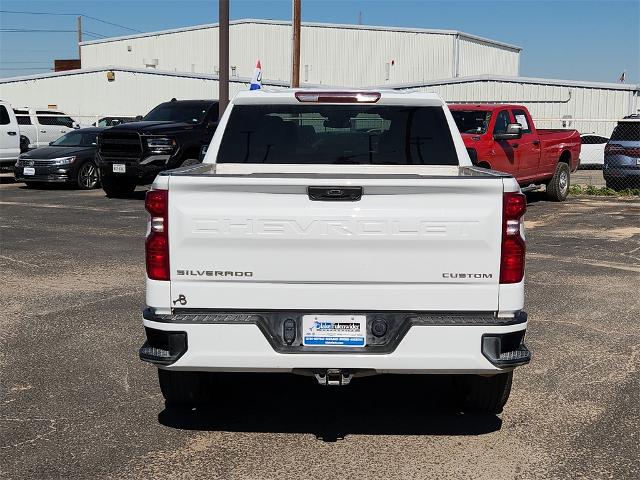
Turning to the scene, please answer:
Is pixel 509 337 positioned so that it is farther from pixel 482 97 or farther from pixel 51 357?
pixel 482 97

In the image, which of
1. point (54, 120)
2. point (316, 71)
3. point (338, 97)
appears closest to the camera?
point (338, 97)

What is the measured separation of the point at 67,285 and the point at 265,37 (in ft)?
159

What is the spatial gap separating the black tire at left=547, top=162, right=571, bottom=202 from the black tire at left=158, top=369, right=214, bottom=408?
14.1m

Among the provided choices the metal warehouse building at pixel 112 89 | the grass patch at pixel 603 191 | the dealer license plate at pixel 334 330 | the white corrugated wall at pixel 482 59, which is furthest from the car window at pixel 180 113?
the white corrugated wall at pixel 482 59

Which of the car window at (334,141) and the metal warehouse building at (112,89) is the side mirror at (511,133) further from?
the metal warehouse building at (112,89)

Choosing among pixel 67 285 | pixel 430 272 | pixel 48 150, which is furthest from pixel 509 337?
pixel 48 150

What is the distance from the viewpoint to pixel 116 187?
19.0 meters

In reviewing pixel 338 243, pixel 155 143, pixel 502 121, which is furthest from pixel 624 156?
pixel 338 243

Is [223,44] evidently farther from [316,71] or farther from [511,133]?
[316,71]

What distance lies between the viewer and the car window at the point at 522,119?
16641mm

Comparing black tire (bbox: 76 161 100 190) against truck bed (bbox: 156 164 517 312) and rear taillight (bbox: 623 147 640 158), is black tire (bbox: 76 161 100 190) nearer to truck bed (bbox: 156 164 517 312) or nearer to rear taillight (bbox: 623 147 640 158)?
rear taillight (bbox: 623 147 640 158)

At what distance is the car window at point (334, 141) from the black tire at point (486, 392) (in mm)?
1562

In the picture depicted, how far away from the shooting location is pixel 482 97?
127 ft

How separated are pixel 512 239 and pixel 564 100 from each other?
112 feet
